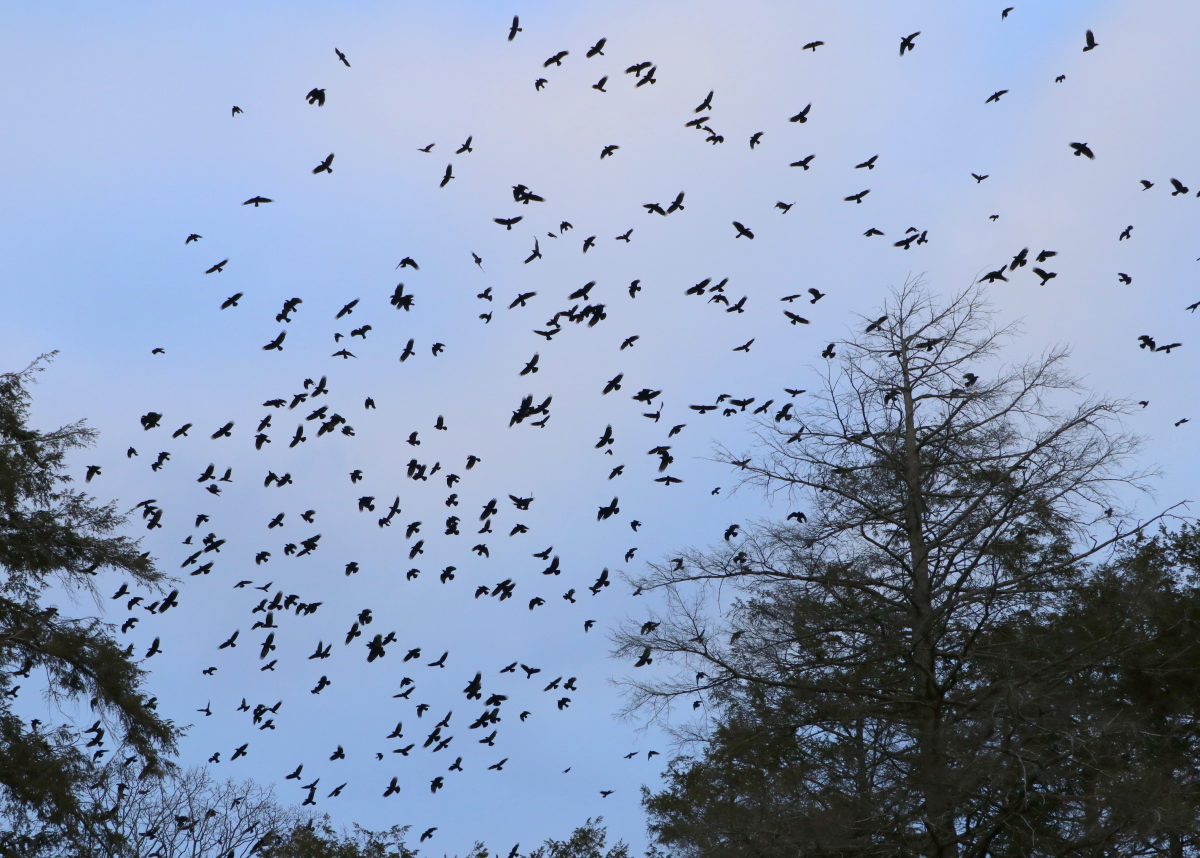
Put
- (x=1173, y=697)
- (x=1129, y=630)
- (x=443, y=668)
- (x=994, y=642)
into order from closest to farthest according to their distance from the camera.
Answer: (x=1129, y=630), (x=994, y=642), (x=1173, y=697), (x=443, y=668)

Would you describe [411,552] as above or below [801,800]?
above

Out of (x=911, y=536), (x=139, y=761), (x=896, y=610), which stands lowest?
(x=139, y=761)

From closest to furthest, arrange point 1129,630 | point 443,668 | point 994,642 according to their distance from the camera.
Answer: point 1129,630 < point 994,642 < point 443,668

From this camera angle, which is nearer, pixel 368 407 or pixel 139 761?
pixel 139 761

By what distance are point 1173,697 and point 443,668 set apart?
1405cm

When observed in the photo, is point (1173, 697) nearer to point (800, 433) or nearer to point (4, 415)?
point (800, 433)

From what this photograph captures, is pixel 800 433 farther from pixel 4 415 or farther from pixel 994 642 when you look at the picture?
pixel 4 415

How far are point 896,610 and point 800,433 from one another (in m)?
2.86

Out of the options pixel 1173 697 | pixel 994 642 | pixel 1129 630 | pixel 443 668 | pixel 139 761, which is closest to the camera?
pixel 1129 630

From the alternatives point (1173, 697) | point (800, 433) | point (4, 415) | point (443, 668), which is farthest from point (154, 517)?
point (1173, 697)

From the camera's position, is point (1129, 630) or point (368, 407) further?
point (368, 407)

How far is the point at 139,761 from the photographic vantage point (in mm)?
22078

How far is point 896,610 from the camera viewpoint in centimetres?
1694

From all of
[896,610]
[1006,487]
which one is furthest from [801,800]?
[1006,487]
